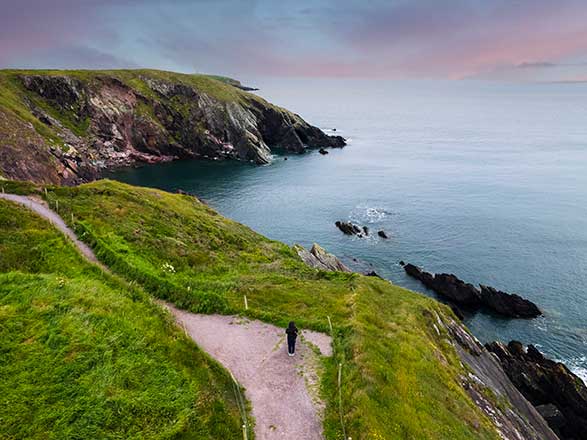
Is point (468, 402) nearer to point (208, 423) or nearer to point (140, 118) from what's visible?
point (208, 423)

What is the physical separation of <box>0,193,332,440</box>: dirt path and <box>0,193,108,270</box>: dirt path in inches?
367

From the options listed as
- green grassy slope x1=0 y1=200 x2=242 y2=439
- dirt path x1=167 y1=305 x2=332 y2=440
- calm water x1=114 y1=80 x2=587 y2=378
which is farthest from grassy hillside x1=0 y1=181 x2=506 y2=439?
calm water x1=114 y1=80 x2=587 y2=378

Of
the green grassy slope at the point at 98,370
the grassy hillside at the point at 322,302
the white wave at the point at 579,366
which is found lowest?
the white wave at the point at 579,366

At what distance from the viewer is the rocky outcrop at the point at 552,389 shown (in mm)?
39719

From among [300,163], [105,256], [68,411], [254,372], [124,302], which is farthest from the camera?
[300,163]

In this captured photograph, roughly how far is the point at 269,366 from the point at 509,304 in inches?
1919

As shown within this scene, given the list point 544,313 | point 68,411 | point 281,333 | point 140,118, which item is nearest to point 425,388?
point 281,333

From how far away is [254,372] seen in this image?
846 inches

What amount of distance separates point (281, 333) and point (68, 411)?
12.8 m

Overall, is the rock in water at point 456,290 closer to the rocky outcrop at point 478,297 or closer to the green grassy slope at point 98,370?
the rocky outcrop at point 478,297

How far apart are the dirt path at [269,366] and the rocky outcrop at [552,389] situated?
31545 millimetres

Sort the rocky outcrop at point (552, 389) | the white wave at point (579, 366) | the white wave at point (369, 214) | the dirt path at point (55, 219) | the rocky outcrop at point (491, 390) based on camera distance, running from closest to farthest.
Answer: the rocky outcrop at point (491, 390), the dirt path at point (55, 219), the rocky outcrop at point (552, 389), the white wave at point (579, 366), the white wave at point (369, 214)

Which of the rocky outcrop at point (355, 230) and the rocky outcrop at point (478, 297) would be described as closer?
the rocky outcrop at point (478, 297)

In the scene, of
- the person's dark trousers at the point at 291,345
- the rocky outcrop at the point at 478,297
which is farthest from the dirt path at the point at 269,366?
the rocky outcrop at the point at 478,297
